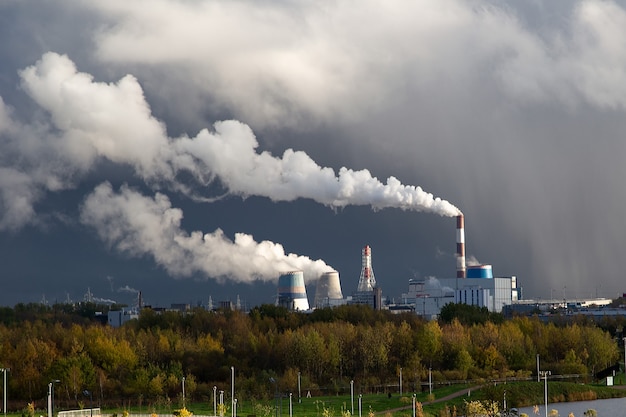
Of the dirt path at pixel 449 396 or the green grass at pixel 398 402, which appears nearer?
the green grass at pixel 398 402

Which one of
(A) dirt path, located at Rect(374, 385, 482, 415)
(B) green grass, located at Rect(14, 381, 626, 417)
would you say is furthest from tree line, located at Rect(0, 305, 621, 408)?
(A) dirt path, located at Rect(374, 385, 482, 415)

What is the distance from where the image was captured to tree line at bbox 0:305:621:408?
9925cm

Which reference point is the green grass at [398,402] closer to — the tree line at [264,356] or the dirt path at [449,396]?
the dirt path at [449,396]

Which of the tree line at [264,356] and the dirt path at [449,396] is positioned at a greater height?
the tree line at [264,356]

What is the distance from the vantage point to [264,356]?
366ft

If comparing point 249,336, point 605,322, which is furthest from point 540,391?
point 605,322

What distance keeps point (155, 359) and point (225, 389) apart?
36.6 feet

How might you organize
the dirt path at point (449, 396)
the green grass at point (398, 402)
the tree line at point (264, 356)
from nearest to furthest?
1. the green grass at point (398, 402)
2. the dirt path at point (449, 396)
3. the tree line at point (264, 356)

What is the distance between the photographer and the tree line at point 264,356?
9925cm

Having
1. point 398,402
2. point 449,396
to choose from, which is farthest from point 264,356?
point 398,402

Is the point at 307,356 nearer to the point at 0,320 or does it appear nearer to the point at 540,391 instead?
the point at 540,391

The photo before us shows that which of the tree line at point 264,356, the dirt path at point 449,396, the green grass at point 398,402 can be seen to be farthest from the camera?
the tree line at point 264,356

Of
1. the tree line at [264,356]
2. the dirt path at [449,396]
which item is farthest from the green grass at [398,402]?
the tree line at [264,356]

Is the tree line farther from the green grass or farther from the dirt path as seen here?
the dirt path
